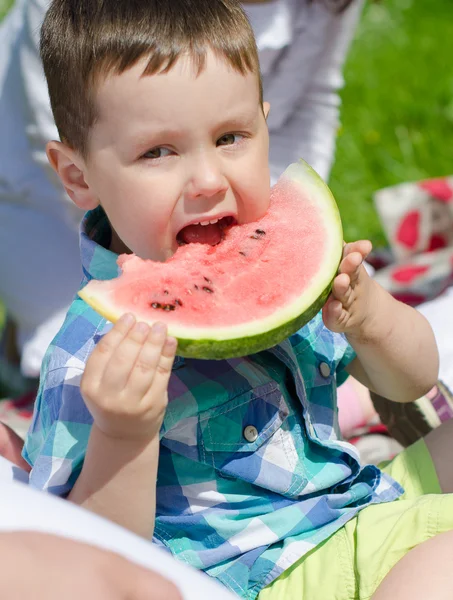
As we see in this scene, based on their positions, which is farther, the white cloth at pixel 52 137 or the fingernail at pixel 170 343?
the white cloth at pixel 52 137

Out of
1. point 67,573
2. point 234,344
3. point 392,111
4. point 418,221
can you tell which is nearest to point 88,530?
point 67,573

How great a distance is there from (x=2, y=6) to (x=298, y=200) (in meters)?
4.25

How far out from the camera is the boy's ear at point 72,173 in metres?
1.71

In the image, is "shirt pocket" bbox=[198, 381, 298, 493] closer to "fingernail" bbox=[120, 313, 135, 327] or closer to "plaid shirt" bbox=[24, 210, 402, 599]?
"plaid shirt" bbox=[24, 210, 402, 599]

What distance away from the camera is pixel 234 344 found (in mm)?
1399

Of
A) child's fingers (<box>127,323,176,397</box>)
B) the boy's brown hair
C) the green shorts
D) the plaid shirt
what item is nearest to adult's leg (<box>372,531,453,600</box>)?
the green shorts

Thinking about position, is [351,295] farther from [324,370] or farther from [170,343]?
[170,343]

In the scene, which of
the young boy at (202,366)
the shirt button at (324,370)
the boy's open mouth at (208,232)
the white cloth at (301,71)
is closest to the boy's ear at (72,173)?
the young boy at (202,366)

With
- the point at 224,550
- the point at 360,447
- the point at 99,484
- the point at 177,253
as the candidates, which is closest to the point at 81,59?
the point at 177,253

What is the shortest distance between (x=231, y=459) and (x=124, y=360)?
384 mm

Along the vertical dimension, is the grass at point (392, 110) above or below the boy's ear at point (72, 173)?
below

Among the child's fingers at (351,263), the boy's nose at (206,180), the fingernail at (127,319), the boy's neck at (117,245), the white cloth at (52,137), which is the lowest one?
the white cloth at (52,137)

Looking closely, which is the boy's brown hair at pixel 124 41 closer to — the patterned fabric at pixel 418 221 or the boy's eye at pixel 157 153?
the boy's eye at pixel 157 153

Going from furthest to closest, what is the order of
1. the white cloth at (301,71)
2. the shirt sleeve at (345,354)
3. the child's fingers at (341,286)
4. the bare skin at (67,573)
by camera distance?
the white cloth at (301,71) → the shirt sleeve at (345,354) → the child's fingers at (341,286) → the bare skin at (67,573)
